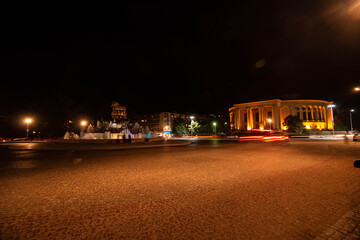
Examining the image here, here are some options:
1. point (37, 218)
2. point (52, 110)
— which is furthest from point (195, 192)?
point (52, 110)

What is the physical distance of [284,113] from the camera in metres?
75.1

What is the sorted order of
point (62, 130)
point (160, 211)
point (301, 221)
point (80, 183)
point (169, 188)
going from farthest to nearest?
1. point (62, 130)
2. point (80, 183)
3. point (169, 188)
4. point (160, 211)
5. point (301, 221)

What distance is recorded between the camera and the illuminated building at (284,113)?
2854 inches

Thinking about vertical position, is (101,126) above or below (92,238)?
above

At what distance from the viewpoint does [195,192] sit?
16.3 ft

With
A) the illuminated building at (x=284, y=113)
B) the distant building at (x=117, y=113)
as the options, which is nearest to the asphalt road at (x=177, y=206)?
the distant building at (x=117, y=113)

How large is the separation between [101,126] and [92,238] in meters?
33.3

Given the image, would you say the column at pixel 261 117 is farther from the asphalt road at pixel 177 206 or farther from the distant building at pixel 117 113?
the asphalt road at pixel 177 206

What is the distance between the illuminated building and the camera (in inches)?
2854

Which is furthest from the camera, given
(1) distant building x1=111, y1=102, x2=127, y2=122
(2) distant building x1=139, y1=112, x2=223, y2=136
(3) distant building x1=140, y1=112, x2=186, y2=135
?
(3) distant building x1=140, y1=112, x2=186, y2=135

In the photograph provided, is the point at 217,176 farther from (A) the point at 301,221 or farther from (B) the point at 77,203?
(B) the point at 77,203

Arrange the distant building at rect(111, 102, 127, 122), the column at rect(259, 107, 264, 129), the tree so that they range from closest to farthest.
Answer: the distant building at rect(111, 102, 127, 122), the tree, the column at rect(259, 107, 264, 129)

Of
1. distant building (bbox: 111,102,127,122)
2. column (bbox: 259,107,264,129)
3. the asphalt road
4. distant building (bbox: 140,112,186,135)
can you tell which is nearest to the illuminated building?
column (bbox: 259,107,264,129)

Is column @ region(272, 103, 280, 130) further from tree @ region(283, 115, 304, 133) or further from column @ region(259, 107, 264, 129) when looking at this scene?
tree @ region(283, 115, 304, 133)
